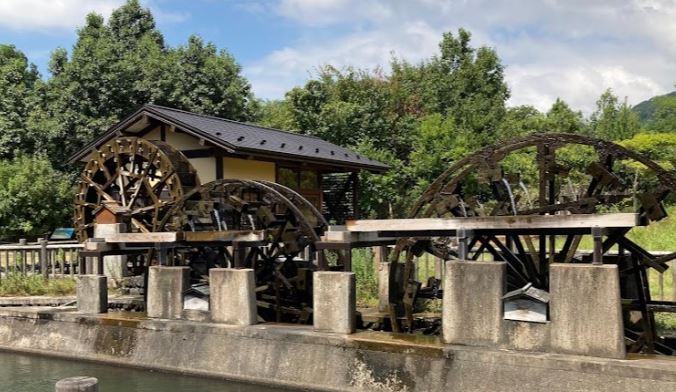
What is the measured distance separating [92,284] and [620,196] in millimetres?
8512

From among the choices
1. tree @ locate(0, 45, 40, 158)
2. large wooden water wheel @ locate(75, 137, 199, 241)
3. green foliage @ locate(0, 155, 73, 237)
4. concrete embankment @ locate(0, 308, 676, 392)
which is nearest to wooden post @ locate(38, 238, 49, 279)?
large wooden water wheel @ locate(75, 137, 199, 241)

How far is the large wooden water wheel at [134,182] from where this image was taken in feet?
52.2

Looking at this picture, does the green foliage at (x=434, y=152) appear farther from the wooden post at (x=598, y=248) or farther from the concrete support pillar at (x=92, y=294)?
the wooden post at (x=598, y=248)

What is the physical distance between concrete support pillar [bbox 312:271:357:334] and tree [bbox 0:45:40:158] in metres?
22.2

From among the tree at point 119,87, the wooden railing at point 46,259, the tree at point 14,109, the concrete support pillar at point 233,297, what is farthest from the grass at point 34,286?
the tree at point 14,109

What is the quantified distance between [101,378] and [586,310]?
6.84 meters

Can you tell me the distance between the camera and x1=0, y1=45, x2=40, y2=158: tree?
2761 cm

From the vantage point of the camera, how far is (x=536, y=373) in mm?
7023

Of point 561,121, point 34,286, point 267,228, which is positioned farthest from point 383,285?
point 561,121

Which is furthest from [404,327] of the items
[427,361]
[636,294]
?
[636,294]

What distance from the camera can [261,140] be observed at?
17.2 m

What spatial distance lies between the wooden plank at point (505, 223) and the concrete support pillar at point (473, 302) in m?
0.63

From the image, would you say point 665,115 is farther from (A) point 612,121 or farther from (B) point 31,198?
(B) point 31,198

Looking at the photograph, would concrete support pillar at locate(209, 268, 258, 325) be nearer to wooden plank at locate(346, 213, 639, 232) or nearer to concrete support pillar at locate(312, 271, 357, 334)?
concrete support pillar at locate(312, 271, 357, 334)
